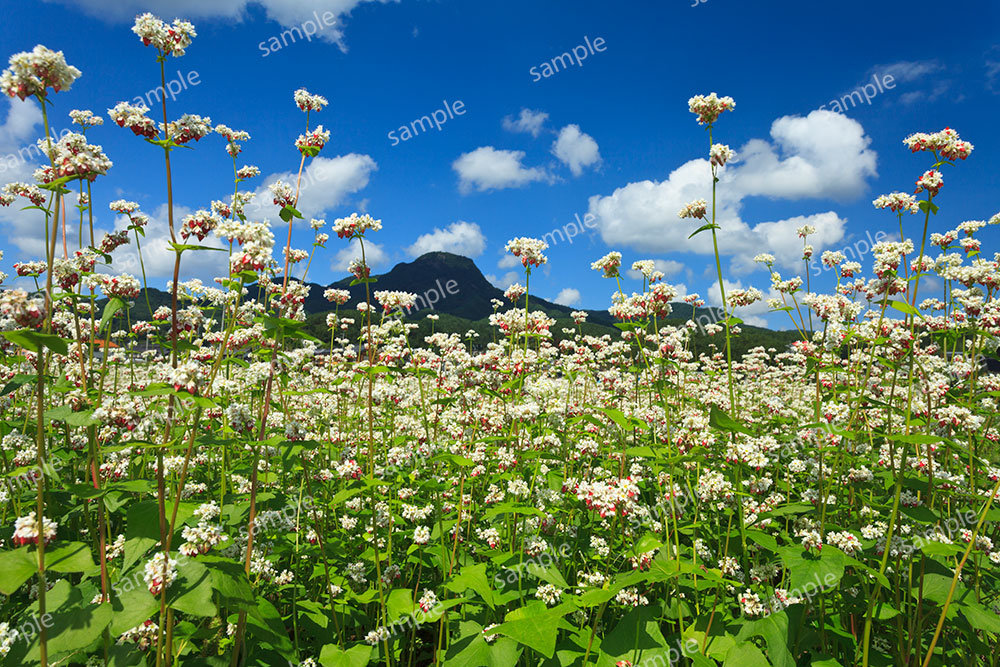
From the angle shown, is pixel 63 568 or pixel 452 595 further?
pixel 452 595

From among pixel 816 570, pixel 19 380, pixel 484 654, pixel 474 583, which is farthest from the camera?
pixel 19 380

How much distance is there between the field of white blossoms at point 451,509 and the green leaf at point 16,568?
20 millimetres

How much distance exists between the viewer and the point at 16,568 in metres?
2.51

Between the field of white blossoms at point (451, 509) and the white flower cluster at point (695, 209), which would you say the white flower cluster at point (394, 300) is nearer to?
the field of white blossoms at point (451, 509)

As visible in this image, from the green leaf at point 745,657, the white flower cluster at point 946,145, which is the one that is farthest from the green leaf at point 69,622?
the white flower cluster at point 946,145

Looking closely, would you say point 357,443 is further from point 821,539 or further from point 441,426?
point 821,539

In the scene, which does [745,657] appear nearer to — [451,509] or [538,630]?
[538,630]

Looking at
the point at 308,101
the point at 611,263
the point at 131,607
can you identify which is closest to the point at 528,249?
the point at 611,263

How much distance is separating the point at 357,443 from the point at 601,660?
527 cm

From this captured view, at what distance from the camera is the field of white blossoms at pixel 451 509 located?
3.02 metres

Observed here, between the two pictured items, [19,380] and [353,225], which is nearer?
[19,380]

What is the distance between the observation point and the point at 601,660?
10.7 feet

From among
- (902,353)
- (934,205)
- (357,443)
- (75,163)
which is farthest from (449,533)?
(934,205)

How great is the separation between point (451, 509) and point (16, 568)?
4035 mm
